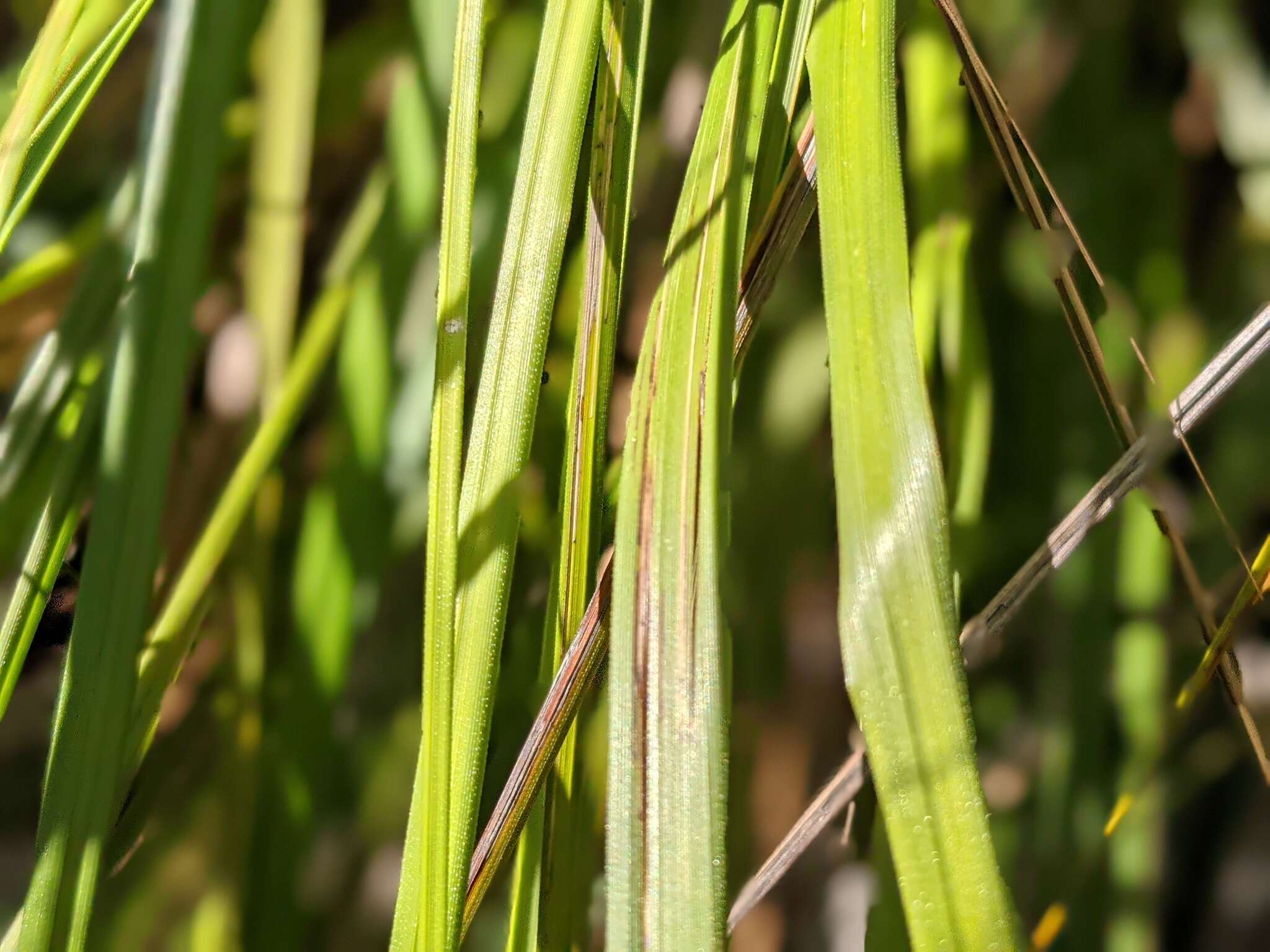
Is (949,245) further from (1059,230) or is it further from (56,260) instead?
(56,260)

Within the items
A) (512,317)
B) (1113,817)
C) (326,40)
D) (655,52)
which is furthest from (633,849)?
(326,40)

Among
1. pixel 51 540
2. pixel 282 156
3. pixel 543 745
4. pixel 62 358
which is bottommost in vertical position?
pixel 543 745

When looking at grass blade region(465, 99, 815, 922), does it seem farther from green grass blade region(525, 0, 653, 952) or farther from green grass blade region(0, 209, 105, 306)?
green grass blade region(0, 209, 105, 306)

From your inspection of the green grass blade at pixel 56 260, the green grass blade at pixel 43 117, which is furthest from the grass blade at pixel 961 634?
the green grass blade at pixel 56 260

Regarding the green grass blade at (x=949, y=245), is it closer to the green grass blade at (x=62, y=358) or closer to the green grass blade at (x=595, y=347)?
the green grass blade at (x=595, y=347)

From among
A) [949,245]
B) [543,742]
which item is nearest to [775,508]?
[949,245]
